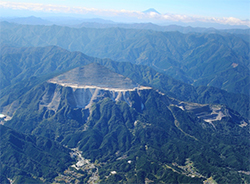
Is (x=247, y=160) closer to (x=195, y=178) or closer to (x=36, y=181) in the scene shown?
(x=195, y=178)

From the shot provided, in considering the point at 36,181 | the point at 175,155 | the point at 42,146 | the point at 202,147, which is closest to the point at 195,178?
the point at 175,155

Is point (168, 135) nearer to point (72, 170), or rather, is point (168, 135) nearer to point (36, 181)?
point (72, 170)

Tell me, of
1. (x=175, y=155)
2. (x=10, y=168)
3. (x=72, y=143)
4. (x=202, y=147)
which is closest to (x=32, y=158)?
(x=10, y=168)

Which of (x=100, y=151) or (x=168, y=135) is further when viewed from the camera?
(x=168, y=135)

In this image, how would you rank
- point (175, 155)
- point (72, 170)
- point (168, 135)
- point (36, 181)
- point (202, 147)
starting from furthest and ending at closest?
point (168, 135) < point (202, 147) < point (175, 155) < point (72, 170) < point (36, 181)

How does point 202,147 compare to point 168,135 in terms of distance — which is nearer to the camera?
point 202,147

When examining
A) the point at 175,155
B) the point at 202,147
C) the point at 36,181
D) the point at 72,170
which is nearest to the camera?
the point at 36,181
